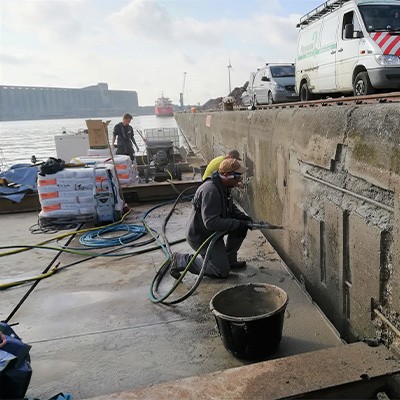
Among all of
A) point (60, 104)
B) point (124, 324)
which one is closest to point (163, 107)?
point (60, 104)

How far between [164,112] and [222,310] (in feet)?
324

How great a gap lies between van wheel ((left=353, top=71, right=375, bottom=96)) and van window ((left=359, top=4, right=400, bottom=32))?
2.82 feet

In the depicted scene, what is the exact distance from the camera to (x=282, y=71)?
48.0 ft

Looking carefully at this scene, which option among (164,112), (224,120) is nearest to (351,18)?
(224,120)

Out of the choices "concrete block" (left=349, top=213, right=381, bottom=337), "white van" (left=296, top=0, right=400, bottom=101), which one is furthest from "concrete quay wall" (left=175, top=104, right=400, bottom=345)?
"white van" (left=296, top=0, right=400, bottom=101)

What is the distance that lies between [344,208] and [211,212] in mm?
1495

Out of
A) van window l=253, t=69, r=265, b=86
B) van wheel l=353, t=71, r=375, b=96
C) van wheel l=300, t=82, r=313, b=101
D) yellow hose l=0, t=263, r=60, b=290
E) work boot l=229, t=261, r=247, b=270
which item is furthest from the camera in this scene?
van window l=253, t=69, r=265, b=86

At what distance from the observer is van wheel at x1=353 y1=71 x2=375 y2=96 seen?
7.23 metres

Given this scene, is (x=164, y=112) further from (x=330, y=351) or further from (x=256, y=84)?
(x=330, y=351)

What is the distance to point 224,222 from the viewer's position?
4.26m

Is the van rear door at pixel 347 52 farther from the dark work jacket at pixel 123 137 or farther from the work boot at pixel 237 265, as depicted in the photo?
the dark work jacket at pixel 123 137

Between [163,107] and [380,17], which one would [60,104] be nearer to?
[163,107]

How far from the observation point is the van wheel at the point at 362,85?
723 cm

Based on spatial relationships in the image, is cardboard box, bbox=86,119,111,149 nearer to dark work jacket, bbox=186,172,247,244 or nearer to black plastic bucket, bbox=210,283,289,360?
dark work jacket, bbox=186,172,247,244
